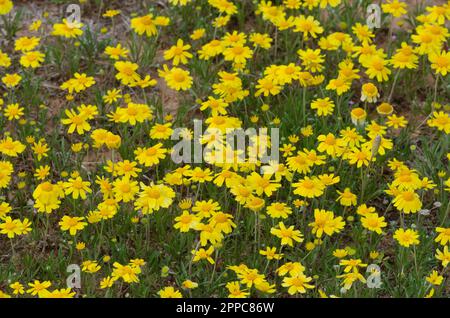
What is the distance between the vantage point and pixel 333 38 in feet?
19.0

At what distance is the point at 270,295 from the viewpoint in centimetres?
448

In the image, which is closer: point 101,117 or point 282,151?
point 282,151

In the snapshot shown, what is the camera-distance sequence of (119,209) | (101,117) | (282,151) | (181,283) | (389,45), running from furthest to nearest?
(389,45), (101,117), (282,151), (119,209), (181,283)

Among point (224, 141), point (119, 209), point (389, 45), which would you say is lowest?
point (119, 209)

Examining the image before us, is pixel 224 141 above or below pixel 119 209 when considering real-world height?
above

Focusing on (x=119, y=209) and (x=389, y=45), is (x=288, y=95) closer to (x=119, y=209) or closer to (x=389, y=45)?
(x=389, y=45)

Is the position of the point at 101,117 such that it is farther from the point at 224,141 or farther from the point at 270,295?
the point at 270,295

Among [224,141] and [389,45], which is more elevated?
[389,45]

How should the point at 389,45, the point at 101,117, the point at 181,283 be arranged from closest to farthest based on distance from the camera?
1. the point at 181,283
2. the point at 101,117
3. the point at 389,45
